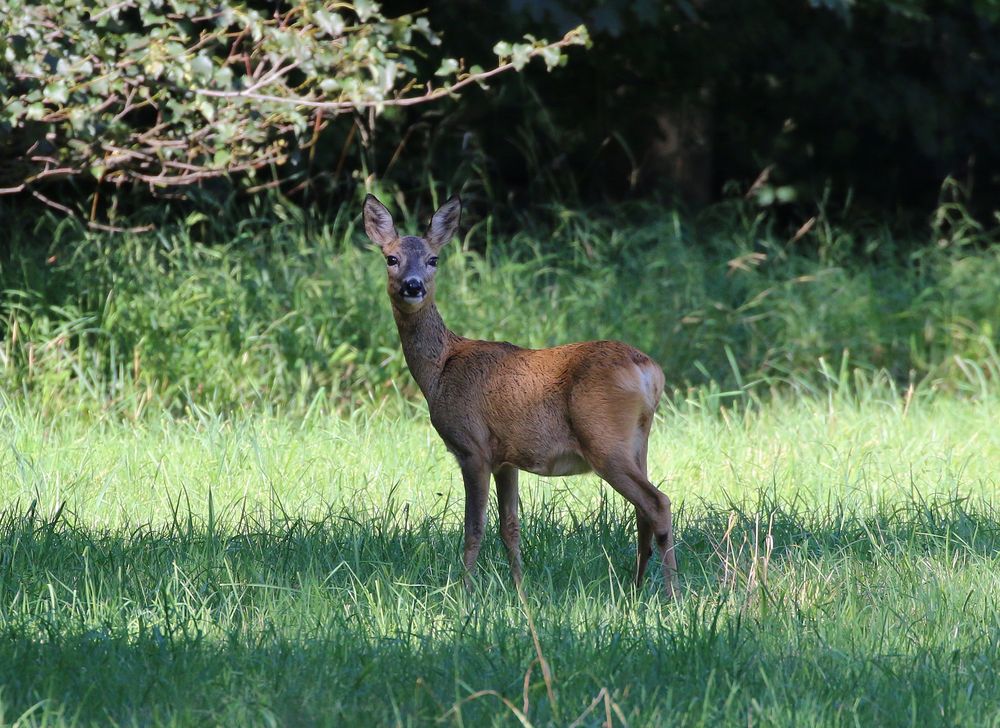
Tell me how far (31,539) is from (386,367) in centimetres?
333

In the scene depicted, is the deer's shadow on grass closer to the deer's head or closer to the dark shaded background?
the deer's head

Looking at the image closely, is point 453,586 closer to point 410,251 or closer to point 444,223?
point 410,251

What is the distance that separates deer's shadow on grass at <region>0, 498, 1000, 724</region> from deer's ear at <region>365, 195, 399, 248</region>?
0.95 meters

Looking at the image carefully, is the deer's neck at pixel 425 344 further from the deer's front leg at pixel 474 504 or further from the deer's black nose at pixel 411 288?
the deer's front leg at pixel 474 504

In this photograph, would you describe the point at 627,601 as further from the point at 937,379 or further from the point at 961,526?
the point at 937,379

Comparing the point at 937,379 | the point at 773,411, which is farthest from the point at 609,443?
the point at 937,379

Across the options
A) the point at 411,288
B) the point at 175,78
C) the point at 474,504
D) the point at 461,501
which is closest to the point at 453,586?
the point at 474,504

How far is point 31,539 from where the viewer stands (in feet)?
14.2

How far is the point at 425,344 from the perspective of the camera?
4656 millimetres

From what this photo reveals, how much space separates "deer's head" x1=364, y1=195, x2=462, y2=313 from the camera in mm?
4586

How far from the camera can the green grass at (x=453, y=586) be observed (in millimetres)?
3137

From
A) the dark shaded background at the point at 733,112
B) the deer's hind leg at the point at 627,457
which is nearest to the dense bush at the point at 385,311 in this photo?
the dark shaded background at the point at 733,112

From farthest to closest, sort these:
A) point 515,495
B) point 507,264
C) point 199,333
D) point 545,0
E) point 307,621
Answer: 1. point 507,264
2. point 545,0
3. point 199,333
4. point 515,495
5. point 307,621

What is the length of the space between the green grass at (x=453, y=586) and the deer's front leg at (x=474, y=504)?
0.09 meters
